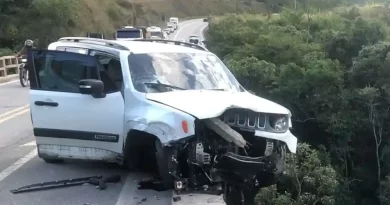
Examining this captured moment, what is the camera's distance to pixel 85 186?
23.5 feet

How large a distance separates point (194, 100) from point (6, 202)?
93.3 inches

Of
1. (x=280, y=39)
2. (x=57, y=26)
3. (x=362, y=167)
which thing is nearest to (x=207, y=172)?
(x=362, y=167)

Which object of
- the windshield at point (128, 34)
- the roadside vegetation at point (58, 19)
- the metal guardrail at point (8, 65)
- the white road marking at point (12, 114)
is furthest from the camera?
the roadside vegetation at point (58, 19)

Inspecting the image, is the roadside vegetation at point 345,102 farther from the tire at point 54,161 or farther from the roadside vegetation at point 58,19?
the roadside vegetation at point 58,19

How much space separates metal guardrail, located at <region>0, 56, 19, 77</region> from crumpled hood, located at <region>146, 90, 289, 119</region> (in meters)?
21.1

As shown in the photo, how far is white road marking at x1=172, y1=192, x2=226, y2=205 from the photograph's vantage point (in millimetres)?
6206

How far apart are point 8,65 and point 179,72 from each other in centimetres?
2186

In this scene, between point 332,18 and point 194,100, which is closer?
point 194,100

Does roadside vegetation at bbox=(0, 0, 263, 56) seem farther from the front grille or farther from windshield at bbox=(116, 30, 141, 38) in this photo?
the front grille

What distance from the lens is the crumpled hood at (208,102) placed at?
602cm

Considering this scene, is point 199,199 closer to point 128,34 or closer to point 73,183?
point 73,183

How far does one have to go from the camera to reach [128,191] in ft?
22.7

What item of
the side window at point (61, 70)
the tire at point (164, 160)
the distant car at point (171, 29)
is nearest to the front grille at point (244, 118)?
the tire at point (164, 160)

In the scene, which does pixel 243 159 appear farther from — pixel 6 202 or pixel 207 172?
pixel 6 202
